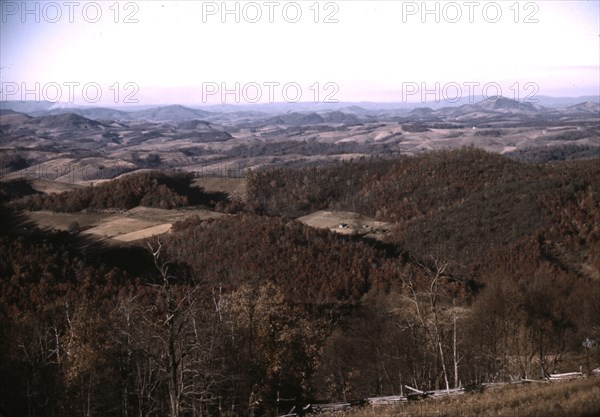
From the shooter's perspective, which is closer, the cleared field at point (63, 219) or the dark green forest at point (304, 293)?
the dark green forest at point (304, 293)

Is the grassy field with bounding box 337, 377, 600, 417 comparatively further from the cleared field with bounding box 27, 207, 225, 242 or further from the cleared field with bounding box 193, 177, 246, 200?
the cleared field with bounding box 193, 177, 246, 200

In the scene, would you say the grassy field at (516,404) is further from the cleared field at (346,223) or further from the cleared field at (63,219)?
the cleared field at (346,223)

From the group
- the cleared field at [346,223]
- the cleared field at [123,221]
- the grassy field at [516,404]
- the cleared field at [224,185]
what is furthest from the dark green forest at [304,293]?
the grassy field at [516,404]

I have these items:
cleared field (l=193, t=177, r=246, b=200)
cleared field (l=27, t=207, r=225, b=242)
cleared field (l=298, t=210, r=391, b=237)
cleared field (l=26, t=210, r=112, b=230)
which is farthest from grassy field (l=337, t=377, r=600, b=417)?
cleared field (l=193, t=177, r=246, b=200)

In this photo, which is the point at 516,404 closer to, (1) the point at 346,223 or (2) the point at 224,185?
(1) the point at 346,223

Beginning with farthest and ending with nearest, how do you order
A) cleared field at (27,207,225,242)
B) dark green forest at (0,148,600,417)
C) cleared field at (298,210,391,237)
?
cleared field at (298,210,391,237), cleared field at (27,207,225,242), dark green forest at (0,148,600,417)
